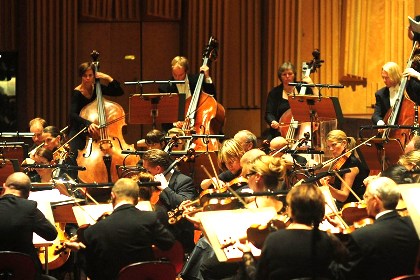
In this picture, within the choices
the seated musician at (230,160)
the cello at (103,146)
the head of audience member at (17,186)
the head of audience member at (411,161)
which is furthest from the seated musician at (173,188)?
the cello at (103,146)

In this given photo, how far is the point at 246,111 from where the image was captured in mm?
11039

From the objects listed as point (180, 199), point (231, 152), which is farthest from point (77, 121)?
point (180, 199)

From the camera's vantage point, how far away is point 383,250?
179 inches

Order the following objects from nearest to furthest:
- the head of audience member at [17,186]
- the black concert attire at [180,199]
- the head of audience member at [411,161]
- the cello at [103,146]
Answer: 1. the head of audience member at [17,186]
2. the head of audience member at [411,161]
3. the black concert attire at [180,199]
4. the cello at [103,146]

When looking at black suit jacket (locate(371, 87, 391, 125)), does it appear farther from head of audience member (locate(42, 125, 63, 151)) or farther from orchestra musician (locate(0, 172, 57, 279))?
orchestra musician (locate(0, 172, 57, 279))

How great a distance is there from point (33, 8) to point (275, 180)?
637 centimetres

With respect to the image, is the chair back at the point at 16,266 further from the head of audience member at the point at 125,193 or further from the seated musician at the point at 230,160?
the seated musician at the point at 230,160

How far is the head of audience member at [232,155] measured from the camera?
660cm

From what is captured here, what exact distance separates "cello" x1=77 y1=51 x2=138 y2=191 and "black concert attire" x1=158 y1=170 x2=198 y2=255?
5.93 ft

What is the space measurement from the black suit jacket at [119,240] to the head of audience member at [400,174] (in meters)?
1.79

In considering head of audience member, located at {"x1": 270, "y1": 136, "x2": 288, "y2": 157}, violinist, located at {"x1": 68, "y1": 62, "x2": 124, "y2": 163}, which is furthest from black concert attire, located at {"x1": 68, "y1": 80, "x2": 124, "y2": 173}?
head of audience member, located at {"x1": 270, "y1": 136, "x2": 288, "y2": 157}

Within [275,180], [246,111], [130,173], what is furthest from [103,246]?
[246,111]

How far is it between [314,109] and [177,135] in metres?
1.26

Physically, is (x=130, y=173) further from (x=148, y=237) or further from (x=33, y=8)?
(x=33, y=8)
